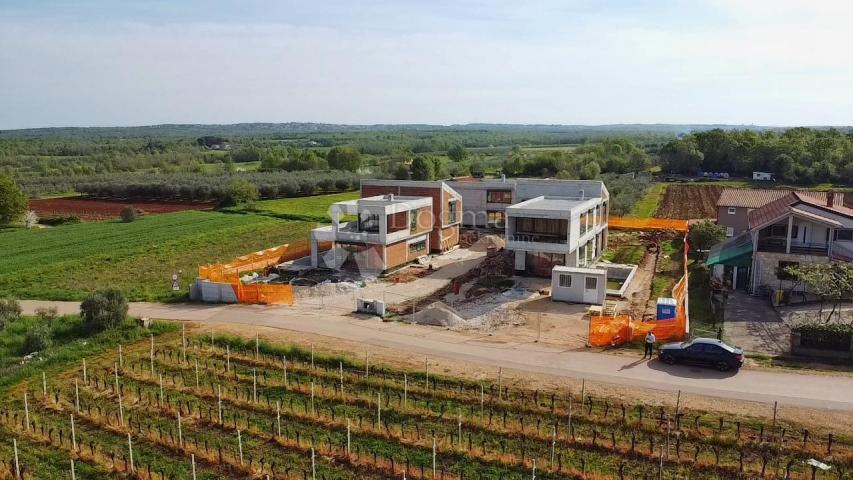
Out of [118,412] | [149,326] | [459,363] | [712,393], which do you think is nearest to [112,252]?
[149,326]

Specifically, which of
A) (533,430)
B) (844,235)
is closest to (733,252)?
(844,235)

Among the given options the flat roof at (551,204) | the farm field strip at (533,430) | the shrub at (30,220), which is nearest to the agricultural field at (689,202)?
the flat roof at (551,204)

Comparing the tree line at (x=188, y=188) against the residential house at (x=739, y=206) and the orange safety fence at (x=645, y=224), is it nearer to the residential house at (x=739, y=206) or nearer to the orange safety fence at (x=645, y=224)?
the orange safety fence at (x=645, y=224)

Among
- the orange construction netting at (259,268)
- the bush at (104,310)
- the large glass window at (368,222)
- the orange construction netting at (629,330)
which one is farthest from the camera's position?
the large glass window at (368,222)

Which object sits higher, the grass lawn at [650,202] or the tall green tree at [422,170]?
the tall green tree at [422,170]

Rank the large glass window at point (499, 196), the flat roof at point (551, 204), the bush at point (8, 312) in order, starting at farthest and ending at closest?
the large glass window at point (499, 196) < the flat roof at point (551, 204) < the bush at point (8, 312)

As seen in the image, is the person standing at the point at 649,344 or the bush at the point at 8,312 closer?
the person standing at the point at 649,344
